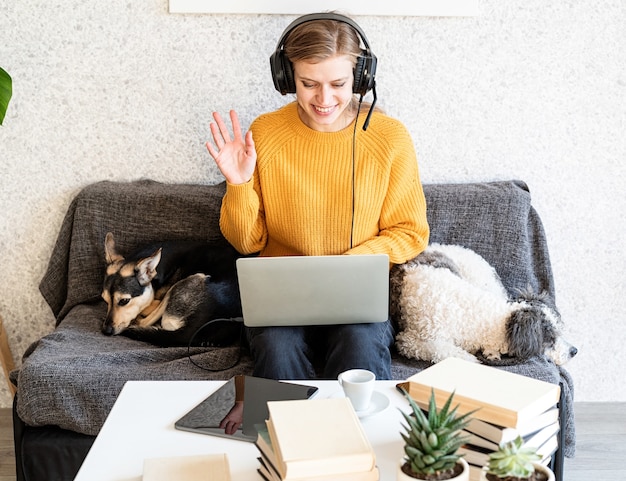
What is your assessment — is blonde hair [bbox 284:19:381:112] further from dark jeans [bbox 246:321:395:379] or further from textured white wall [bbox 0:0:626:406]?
dark jeans [bbox 246:321:395:379]

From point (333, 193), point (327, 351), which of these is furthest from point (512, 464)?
point (333, 193)

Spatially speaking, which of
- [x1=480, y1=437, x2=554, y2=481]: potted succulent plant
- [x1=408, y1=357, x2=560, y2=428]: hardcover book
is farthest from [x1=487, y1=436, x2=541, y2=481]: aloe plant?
[x1=408, y1=357, x2=560, y2=428]: hardcover book

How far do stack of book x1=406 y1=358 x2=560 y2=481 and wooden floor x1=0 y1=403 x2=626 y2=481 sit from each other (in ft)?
3.42

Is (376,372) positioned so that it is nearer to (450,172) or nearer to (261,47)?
(450,172)

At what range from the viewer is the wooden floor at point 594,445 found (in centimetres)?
200

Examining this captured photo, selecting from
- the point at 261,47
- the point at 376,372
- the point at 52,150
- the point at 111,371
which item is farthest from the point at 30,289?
the point at 376,372

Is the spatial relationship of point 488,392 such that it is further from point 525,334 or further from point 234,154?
point 234,154

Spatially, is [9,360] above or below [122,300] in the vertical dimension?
below

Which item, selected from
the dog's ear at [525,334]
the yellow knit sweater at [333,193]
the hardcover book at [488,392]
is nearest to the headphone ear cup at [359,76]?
the yellow knit sweater at [333,193]

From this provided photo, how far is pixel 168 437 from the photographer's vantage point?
1220mm

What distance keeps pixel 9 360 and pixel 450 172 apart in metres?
1.52

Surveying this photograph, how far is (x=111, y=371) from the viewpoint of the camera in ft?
5.94

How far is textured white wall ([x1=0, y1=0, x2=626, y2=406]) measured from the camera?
7.31 feet

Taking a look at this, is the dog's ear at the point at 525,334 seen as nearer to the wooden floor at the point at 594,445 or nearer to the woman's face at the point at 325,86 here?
the wooden floor at the point at 594,445
